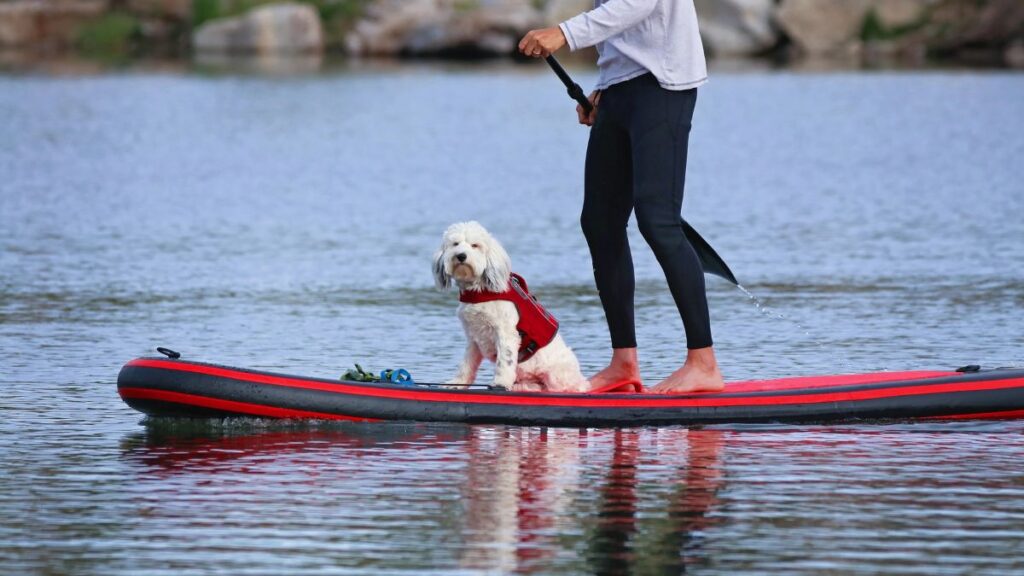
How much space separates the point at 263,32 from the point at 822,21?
51.7 ft

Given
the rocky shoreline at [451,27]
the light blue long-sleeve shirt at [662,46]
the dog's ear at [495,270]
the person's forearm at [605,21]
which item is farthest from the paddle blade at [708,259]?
the rocky shoreline at [451,27]

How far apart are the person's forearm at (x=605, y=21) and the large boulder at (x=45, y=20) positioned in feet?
178

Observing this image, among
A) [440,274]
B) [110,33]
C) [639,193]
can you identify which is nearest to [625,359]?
[639,193]

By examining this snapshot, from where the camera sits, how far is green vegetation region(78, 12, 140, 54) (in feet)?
198

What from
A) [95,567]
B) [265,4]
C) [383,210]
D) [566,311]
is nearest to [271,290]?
[566,311]

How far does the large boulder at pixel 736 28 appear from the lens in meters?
53.6

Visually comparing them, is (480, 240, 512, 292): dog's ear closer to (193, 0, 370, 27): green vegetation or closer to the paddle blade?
the paddle blade

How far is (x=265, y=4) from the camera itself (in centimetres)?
6188

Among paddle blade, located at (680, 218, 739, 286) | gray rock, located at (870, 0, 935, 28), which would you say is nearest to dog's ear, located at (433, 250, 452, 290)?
paddle blade, located at (680, 218, 739, 286)

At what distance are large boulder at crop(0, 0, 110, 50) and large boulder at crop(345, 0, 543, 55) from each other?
8.09m

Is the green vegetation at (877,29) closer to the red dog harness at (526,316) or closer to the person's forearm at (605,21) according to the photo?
the red dog harness at (526,316)

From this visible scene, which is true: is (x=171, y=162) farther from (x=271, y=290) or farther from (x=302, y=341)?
(x=302, y=341)

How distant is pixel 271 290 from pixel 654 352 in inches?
141

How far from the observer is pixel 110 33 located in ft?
198
